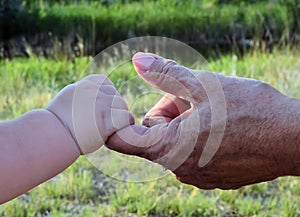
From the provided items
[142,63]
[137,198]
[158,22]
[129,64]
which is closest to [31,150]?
[142,63]

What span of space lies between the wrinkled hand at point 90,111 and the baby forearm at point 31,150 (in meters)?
0.02

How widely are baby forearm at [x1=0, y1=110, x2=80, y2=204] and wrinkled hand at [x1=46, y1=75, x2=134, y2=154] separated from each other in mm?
18

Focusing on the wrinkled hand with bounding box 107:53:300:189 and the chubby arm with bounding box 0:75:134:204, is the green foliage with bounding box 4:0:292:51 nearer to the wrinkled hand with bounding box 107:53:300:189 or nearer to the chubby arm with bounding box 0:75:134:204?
the wrinkled hand with bounding box 107:53:300:189

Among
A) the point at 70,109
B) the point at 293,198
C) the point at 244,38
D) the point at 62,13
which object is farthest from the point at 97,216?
the point at 62,13

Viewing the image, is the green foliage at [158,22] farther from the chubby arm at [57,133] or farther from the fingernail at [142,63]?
the chubby arm at [57,133]

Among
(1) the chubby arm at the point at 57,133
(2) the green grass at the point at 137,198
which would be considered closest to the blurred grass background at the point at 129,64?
(2) the green grass at the point at 137,198

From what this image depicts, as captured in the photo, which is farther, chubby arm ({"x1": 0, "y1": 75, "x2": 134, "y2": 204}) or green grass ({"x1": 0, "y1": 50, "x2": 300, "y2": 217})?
green grass ({"x1": 0, "y1": 50, "x2": 300, "y2": 217})

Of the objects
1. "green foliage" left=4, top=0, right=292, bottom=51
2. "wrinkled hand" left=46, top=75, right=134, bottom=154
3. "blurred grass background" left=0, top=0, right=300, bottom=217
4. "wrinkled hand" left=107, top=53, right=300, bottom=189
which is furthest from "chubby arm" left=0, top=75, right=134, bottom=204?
"green foliage" left=4, top=0, right=292, bottom=51

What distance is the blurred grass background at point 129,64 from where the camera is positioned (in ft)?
8.21

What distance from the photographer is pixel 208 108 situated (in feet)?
4.81

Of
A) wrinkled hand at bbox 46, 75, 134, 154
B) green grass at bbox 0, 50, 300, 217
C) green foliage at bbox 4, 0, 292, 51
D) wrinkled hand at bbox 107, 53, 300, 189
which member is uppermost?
wrinkled hand at bbox 46, 75, 134, 154

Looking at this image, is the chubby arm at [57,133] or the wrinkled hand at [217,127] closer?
the chubby arm at [57,133]

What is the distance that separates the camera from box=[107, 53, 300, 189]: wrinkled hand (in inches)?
57.6

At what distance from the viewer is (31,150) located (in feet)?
4.17
